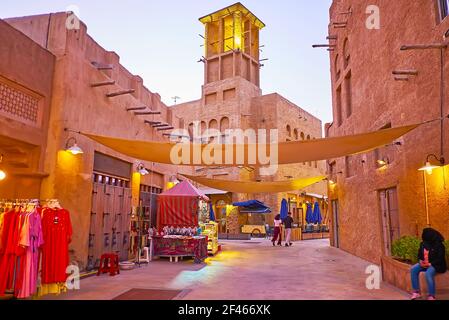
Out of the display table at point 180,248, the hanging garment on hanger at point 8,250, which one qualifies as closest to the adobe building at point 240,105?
the display table at point 180,248

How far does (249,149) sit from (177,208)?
430cm

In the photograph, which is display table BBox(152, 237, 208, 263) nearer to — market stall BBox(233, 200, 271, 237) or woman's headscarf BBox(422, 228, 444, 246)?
woman's headscarf BBox(422, 228, 444, 246)

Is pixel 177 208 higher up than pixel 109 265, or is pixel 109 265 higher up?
pixel 177 208

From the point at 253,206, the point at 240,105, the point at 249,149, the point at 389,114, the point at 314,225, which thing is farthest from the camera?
the point at 240,105

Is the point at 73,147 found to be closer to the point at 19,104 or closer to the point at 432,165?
the point at 19,104

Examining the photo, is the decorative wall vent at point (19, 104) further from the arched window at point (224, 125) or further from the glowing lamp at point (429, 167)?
the arched window at point (224, 125)

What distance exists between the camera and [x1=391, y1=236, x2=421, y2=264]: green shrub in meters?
5.24

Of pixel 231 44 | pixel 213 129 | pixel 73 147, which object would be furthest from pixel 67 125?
pixel 231 44

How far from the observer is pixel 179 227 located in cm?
951

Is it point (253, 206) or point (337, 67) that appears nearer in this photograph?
point (337, 67)

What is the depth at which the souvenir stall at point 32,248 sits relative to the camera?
14.8 feet

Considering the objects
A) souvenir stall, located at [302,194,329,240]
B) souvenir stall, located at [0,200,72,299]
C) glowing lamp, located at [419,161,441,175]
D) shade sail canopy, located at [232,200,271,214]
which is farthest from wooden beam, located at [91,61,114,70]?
souvenir stall, located at [302,194,329,240]

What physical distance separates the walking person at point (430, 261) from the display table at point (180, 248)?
16.3 feet
